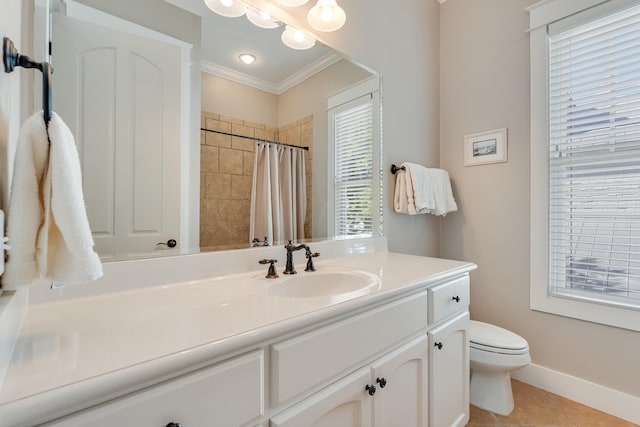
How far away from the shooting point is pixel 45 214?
0.45 meters

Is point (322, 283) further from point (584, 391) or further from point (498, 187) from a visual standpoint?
point (584, 391)

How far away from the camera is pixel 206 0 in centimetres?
111

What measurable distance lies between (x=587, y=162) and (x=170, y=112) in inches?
82.9

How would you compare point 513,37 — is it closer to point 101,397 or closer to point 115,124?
point 115,124

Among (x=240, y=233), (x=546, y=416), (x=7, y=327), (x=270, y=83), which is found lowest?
(x=546, y=416)

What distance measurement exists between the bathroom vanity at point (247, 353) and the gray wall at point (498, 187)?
909 mm

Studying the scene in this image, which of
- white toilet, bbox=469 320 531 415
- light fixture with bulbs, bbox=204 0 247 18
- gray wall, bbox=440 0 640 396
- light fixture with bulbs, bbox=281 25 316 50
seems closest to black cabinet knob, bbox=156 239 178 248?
light fixture with bulbs, bbox=204 0 247 18

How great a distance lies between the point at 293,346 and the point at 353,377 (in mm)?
257

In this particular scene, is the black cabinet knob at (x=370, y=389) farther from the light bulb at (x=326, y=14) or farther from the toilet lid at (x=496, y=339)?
the light bulb at (x=326, y=14)

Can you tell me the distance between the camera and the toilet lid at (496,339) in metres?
1.46

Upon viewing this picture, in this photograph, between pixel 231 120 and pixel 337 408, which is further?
pixel 231 120

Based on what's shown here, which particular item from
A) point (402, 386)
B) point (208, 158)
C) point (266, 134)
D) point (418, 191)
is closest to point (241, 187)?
point (208, 158)

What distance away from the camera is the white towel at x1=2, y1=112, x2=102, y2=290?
0.43m

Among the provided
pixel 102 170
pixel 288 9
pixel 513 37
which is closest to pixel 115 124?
pixel 102 170
